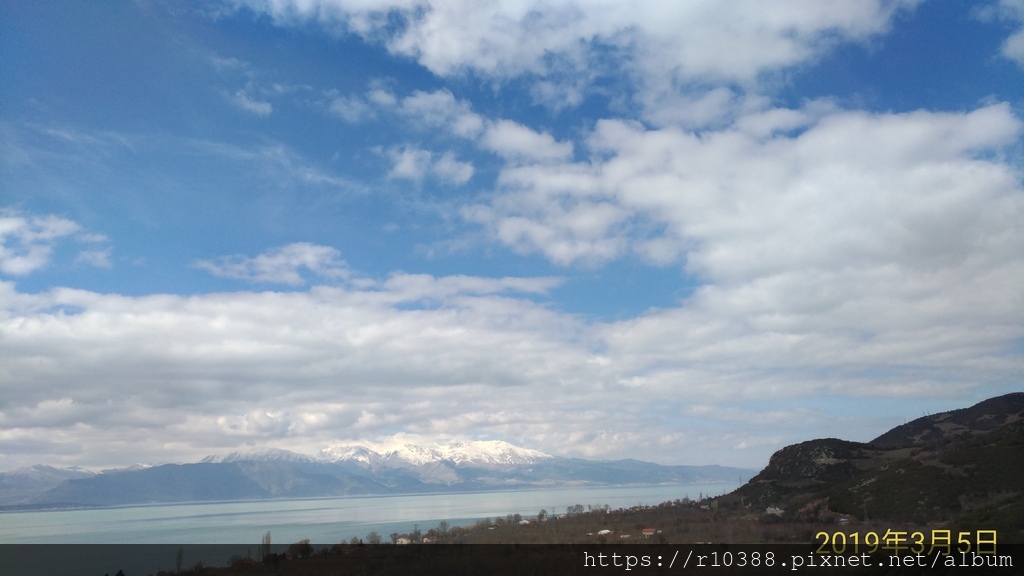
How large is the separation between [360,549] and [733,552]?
47416 mm

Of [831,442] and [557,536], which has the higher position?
[831,442]

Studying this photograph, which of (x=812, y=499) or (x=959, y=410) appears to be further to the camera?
(x=959, y=410)

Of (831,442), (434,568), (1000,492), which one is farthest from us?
(831,442)

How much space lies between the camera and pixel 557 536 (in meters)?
79.8

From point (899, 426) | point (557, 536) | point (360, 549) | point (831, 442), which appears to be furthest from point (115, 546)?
point (899, 426)

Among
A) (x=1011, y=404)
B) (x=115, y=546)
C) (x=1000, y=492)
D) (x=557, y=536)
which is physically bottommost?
(x=115, y=546)

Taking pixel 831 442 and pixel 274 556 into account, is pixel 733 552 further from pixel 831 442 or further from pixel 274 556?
pixel 831 442

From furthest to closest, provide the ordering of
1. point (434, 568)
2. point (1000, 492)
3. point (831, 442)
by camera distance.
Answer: point (831, 442) → point (1000, 492) → point (434, 568)

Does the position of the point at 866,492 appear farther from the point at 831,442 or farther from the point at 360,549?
the point at 360,549

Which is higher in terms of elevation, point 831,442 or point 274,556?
point 831,442

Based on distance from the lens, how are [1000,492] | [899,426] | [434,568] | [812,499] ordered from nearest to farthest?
[434,568] → [1000,492] → [812,499] → [899,426]

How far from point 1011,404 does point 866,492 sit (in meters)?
83.8

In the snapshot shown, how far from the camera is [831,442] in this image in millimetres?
119562

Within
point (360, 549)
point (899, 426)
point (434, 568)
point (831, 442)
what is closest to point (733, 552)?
point (434, 568)
